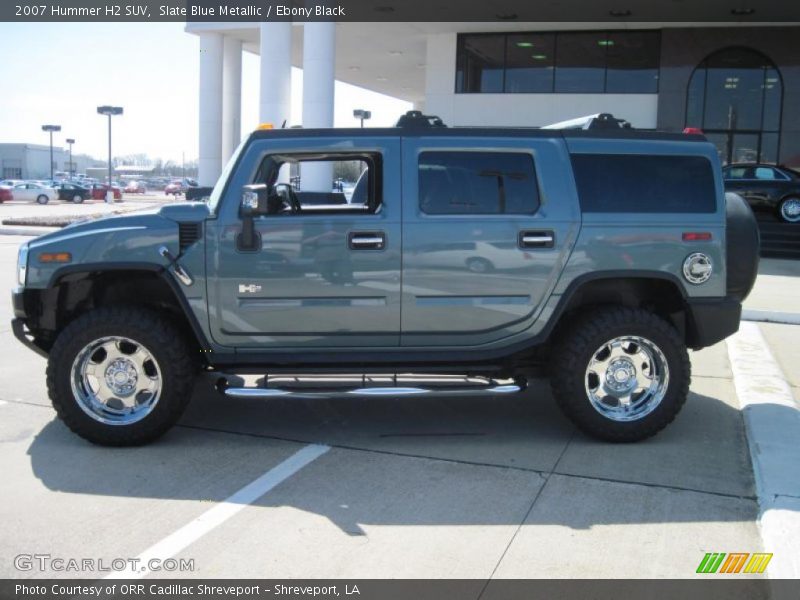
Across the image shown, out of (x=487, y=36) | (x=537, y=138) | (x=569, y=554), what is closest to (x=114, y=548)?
(x=569, y=554)

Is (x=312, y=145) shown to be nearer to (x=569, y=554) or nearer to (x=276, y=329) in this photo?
(x=276, y=329)

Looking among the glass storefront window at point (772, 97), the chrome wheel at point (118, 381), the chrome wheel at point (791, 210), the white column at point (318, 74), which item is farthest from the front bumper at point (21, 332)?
the glass storefront window at point (772, 97)

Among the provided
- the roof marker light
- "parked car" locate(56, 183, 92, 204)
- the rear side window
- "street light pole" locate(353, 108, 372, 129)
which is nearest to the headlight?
the rear side window

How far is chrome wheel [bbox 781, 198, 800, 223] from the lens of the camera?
68.8 ft

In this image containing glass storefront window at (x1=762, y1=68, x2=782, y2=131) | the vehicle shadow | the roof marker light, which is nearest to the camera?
the vehicle shadow

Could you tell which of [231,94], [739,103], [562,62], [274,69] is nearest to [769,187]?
[739,103]

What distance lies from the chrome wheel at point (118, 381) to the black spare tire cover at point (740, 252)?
395 centimetres

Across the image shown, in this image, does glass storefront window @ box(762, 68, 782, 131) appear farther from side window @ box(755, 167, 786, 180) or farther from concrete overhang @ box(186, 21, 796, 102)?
side window @ box(755, 167, 786, 180)

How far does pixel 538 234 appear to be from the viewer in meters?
5.61

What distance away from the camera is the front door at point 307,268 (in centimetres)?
549

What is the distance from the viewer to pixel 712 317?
575 cm

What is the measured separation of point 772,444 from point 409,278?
2.65 m
